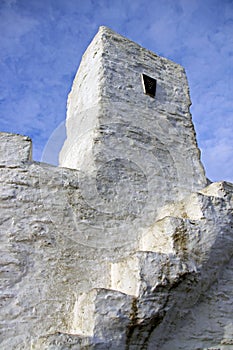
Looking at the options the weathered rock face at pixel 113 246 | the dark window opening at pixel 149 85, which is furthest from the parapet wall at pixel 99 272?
the dark window opening at pixel 149 85

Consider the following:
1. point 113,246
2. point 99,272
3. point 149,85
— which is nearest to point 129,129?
point 149,85

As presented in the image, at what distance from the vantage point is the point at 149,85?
188 inches

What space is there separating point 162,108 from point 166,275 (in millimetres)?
2559

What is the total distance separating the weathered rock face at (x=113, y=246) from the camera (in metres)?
2.66

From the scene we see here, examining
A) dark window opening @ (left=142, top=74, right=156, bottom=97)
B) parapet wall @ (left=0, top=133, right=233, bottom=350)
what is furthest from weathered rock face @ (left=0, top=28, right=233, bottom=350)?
dark window opening @ (left=142, top=74, right=156, bottom=97)

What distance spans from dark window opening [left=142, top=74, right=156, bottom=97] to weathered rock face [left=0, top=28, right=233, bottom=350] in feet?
1.75

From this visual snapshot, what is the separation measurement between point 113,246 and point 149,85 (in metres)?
2.49

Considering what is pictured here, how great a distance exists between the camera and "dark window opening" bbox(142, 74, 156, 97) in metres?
4.72

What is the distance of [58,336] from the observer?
7.91ft

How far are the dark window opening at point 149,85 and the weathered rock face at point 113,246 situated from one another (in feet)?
1.75

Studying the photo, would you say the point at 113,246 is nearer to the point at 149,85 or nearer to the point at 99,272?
the point at 99,272

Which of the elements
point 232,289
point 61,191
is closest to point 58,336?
point 61,191

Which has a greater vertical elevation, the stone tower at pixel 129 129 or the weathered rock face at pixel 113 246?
the stone tower at pixel 129 129

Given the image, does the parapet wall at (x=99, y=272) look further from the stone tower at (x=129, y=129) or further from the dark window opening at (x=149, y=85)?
the dark window opening at (x=149, y=85)
